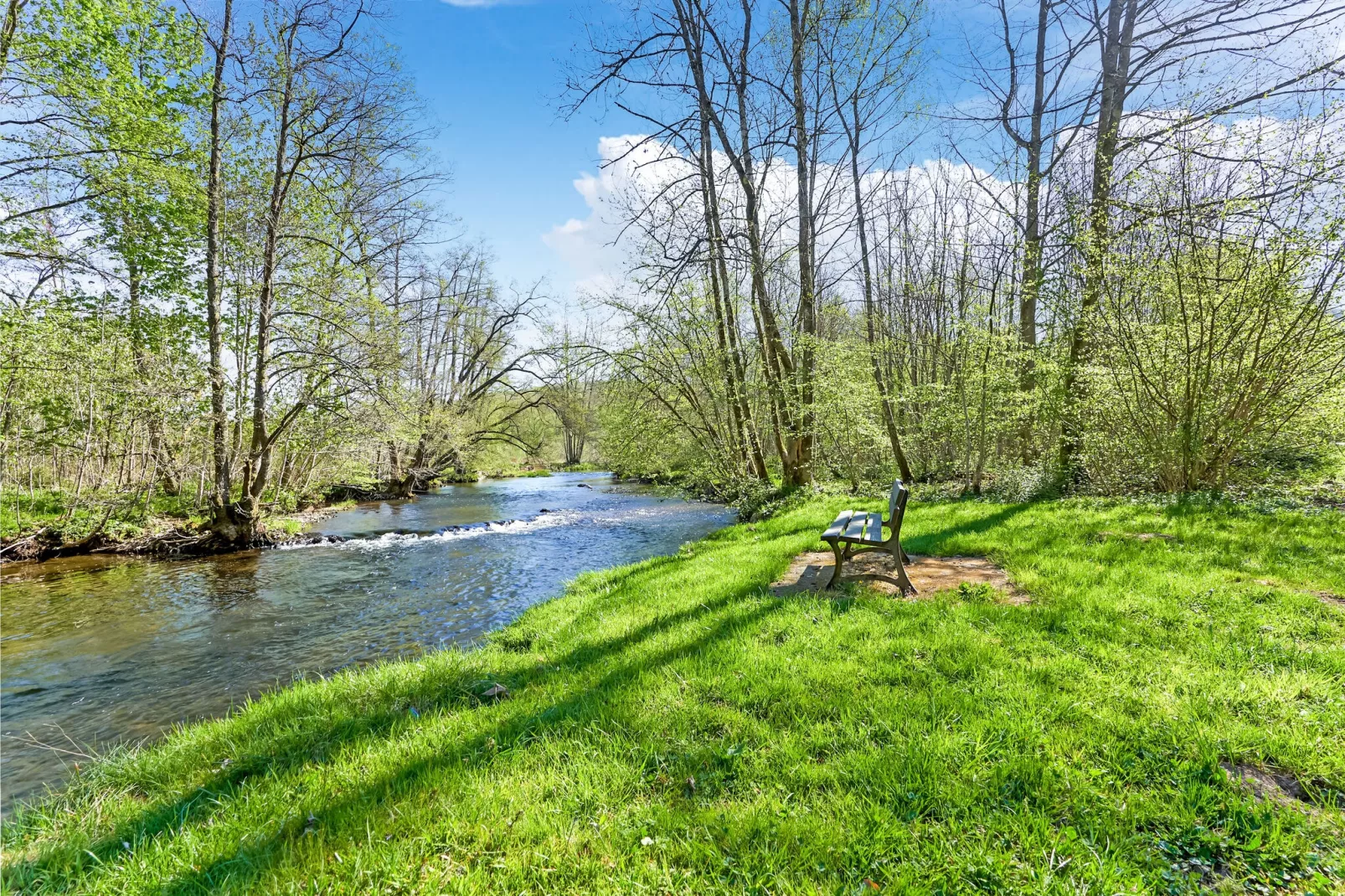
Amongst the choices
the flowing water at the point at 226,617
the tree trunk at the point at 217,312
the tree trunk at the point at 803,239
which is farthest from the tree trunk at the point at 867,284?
the tree trunk at the point at 217,312

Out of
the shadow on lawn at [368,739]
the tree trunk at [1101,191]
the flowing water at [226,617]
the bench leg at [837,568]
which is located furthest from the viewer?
the tree trunk at [1101,191]

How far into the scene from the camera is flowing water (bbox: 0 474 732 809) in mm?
4816

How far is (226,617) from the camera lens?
734cm

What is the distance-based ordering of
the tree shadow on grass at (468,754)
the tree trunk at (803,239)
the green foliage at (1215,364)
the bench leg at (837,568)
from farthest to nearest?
the tree trunk at (803,239), the green foliage at (1215,364), the bench leg at (837,568), the tree shadow on grass at (468,754)

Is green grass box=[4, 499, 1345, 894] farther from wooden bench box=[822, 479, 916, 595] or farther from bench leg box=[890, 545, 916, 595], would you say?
wooden bench box=[822, 479, 916, 595]

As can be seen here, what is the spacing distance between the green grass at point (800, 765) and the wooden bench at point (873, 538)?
0.53 meters

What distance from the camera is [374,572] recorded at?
32.3 ft

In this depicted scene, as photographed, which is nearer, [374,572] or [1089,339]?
[1089,339]

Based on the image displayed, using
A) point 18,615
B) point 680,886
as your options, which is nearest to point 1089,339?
point 680,886

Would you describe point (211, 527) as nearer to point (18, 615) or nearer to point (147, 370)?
point (147, 370)

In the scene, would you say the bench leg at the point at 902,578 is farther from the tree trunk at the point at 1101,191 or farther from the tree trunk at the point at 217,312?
the tree trunk at the point at 217,312

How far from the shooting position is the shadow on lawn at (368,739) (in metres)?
2.37

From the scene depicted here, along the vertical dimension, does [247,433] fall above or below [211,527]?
above

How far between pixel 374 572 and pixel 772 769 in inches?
376
